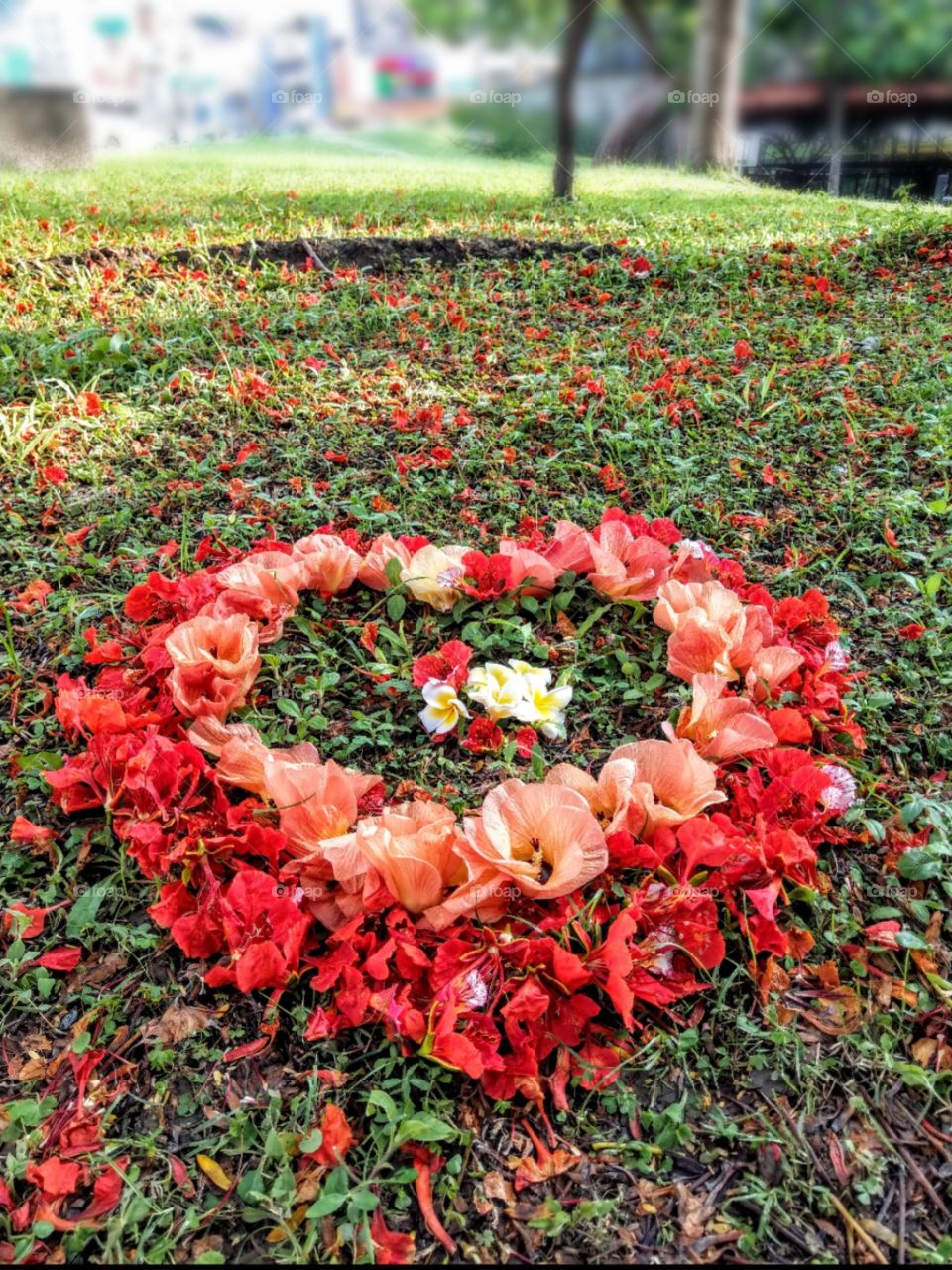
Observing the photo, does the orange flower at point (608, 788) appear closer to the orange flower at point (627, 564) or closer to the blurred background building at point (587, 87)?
the orange flower at point (627, 564)

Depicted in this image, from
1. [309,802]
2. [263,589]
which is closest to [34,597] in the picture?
[263,589]

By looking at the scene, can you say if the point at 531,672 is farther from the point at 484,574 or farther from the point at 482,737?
the point at 484,574

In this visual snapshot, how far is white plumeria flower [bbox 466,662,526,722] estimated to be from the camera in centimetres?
187

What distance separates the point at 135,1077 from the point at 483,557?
4.32 feet

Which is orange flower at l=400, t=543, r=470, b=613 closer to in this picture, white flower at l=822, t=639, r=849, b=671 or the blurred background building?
white flower at l=822, t=639, r=849, b=671

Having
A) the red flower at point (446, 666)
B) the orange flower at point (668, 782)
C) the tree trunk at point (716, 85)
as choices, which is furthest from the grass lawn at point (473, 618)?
the tree trunk at point (716, 85)

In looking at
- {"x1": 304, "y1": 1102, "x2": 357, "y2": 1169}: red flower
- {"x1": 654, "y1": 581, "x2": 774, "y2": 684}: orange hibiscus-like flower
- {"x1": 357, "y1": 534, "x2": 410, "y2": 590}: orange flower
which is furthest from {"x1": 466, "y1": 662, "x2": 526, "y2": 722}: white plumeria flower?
{"x1": 304, "y1": 1102, "x2": 357, "y2": 1169}: red flower

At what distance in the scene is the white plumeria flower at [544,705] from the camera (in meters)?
1.87

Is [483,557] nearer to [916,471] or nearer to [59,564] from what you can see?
[59,564]

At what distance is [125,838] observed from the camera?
1673 millimetres

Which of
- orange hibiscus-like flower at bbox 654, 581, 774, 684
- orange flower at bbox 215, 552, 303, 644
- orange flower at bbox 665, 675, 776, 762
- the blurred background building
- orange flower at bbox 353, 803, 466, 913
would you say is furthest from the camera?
the blurred background building

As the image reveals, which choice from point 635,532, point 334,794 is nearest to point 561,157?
point 635,532

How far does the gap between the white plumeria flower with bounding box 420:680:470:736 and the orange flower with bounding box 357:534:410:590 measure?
0.47 m

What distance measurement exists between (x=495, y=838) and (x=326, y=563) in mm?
997
